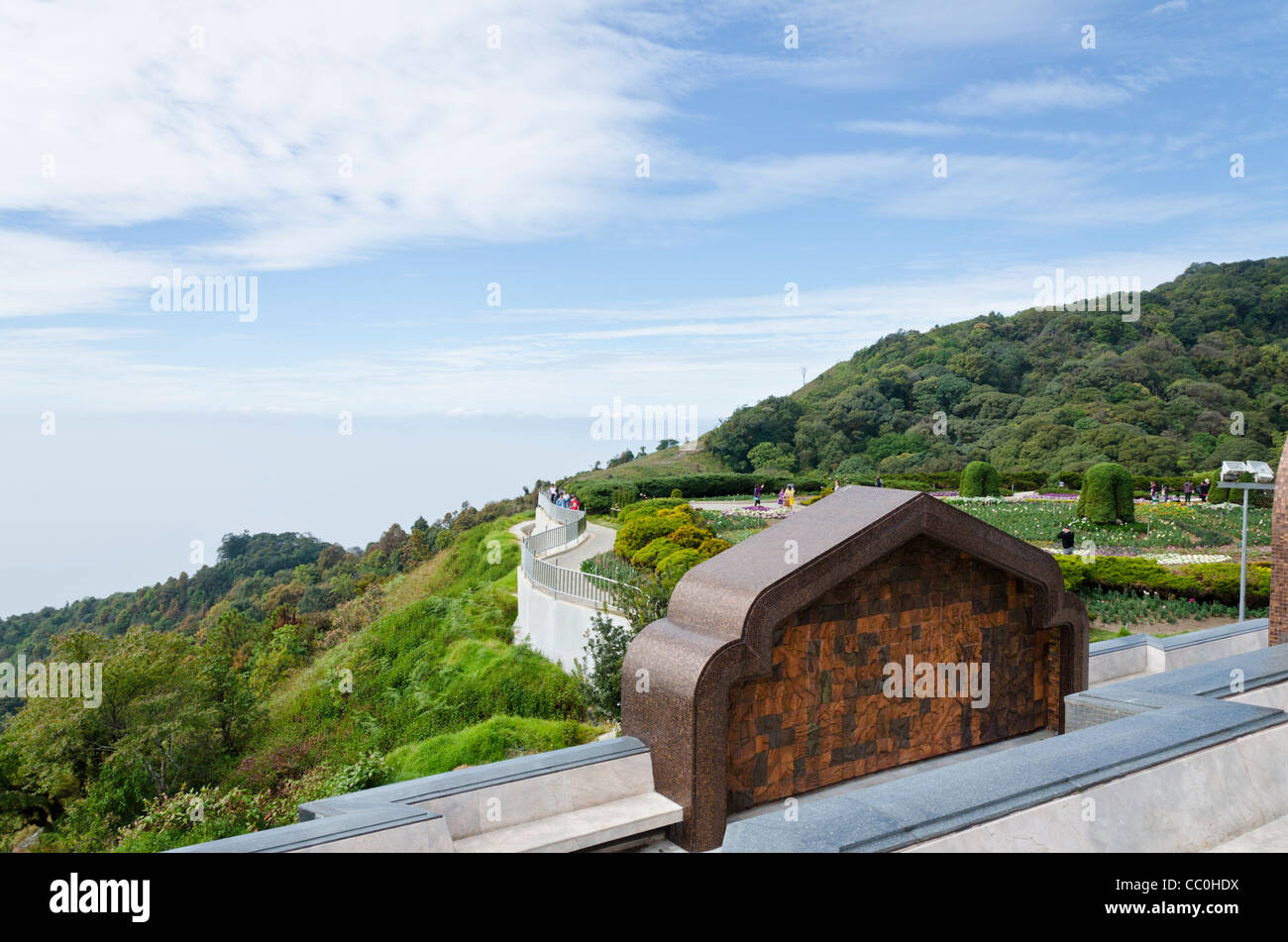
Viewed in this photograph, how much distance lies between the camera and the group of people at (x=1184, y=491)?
27.9 metres

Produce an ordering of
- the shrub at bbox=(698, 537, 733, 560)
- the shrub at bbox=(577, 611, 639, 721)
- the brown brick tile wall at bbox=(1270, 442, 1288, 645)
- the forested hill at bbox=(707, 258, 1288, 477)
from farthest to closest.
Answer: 1. the forested hill at bbox=(707, 258, 1288, 477)
2. the shrub at bbox=(698, 537, 733, 560)
3. the shrub at bbox=(577, 611, 639, 721)
4. the brown brick tile wall at bbox=(1270, 442, 1288, 645)

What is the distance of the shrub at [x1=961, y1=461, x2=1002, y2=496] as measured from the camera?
101 ft

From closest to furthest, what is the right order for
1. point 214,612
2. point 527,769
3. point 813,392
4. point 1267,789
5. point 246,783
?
point 1267,789 → point 527,769 → point 246,783 → point 214,612 → point 813,392

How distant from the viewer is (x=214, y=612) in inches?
1196

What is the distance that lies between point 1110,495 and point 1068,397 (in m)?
25.2

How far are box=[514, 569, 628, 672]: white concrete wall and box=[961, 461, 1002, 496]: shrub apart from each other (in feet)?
65.4

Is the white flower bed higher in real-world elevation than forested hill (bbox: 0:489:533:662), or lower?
higher

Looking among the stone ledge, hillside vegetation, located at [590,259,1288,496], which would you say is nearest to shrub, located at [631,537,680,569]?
the stone ledge

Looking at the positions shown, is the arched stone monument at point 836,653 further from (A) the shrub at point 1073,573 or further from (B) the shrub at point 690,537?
(A) the shrub at point 1073,573

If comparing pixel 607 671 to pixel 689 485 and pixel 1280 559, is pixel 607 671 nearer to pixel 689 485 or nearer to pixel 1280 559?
pixel 1280 559

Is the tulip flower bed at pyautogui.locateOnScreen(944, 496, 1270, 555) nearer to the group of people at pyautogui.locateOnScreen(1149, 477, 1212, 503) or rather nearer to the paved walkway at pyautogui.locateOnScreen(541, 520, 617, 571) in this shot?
the group of people at pyautogui.locateOnScreen(1149, 477, 1212, 503)
